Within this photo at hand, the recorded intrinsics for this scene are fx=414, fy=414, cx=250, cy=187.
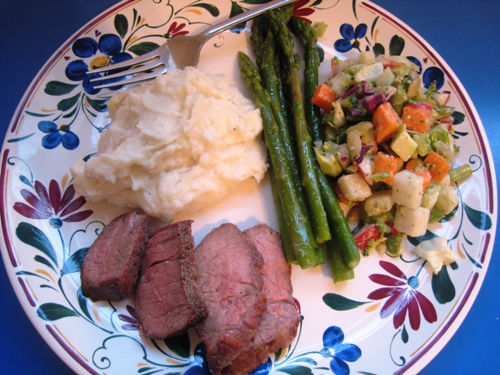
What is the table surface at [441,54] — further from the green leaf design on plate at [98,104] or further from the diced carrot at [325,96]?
the diced carrot at [325,96]

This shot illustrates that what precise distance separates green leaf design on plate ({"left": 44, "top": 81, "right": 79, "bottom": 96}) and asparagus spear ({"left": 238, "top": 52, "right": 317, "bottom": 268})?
5.77 ft

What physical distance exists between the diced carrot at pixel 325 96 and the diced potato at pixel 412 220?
1.20 metres

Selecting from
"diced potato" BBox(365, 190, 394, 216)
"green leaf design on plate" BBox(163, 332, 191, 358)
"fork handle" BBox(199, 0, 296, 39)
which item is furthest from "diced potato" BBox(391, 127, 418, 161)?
"green leaf design on plate" BBox(163, 332, 191, 358)

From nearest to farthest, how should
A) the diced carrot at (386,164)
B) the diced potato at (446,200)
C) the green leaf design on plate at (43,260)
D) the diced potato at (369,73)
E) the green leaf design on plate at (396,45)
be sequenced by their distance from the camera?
the green leaf design on plate at (43,260), the diced carrot at (386,164), the diced potato at (446,200), the diced potato at (369,73), the green leaf design on plate at (396,45)

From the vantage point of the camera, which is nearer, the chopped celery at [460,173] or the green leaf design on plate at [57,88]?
the chopped celery at [460,173]

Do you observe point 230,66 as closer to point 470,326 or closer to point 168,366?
point 168,366

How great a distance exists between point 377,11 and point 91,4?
335cm

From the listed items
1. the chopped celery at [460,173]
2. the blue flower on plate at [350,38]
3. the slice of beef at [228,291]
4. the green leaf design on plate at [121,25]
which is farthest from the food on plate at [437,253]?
the green leaf design on plate at [121,25]

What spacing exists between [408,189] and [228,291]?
1.77 m

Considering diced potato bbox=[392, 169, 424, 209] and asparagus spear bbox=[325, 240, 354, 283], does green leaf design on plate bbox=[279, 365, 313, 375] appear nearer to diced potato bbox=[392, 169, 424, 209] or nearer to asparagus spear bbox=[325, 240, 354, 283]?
asparagus spear bbox=[325, 240, 354, 283]

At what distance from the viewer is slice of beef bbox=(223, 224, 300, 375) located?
308 cm

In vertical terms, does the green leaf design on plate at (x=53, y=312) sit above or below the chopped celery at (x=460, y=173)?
below

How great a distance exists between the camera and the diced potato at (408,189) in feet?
11.7

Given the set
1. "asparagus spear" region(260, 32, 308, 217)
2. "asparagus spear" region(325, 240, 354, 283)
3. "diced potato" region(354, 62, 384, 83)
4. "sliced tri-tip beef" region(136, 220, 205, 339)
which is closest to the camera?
"sliced tri-tip beef" region(136, 220, 205, 339)
